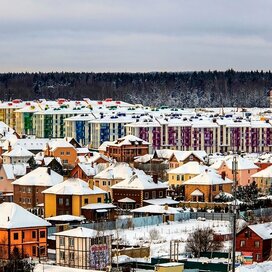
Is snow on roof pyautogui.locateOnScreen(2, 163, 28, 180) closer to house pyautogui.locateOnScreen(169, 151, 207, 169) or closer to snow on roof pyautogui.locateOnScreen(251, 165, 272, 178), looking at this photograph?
house pyautogui.locateOnScreen(169, 151, 207, 169)

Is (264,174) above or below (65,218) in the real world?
above

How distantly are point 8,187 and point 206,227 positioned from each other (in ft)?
41.8

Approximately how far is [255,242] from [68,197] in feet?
30.5

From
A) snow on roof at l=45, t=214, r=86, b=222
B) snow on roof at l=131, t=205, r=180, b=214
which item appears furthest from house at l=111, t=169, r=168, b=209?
snow on roof at l=45, t=214, r=86, b=222

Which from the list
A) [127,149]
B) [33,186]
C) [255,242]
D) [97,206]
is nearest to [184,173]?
[33,186]

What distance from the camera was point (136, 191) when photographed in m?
38.8

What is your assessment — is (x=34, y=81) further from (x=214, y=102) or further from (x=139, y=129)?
(x=139, y=129)

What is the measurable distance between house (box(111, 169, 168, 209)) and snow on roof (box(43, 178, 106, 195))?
1.99 meters

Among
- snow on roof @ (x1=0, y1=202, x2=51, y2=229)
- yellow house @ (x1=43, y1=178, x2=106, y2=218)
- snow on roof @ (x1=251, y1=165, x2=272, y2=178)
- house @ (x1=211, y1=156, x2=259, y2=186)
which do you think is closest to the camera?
snow on roof @ (x1=0, y1=202, x2=51, y2=229)

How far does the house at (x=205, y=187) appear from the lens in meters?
40.8

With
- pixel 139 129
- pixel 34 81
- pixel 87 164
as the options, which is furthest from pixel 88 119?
pixel 34 81

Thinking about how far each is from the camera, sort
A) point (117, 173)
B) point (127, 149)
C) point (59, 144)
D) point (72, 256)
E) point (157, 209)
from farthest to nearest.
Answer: point (127, 149) → point (59, 144) → point (117, 173) → point (157, 209) → point (72, 256)

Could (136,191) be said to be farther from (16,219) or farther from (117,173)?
(16,219)

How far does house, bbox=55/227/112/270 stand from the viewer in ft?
87.4
